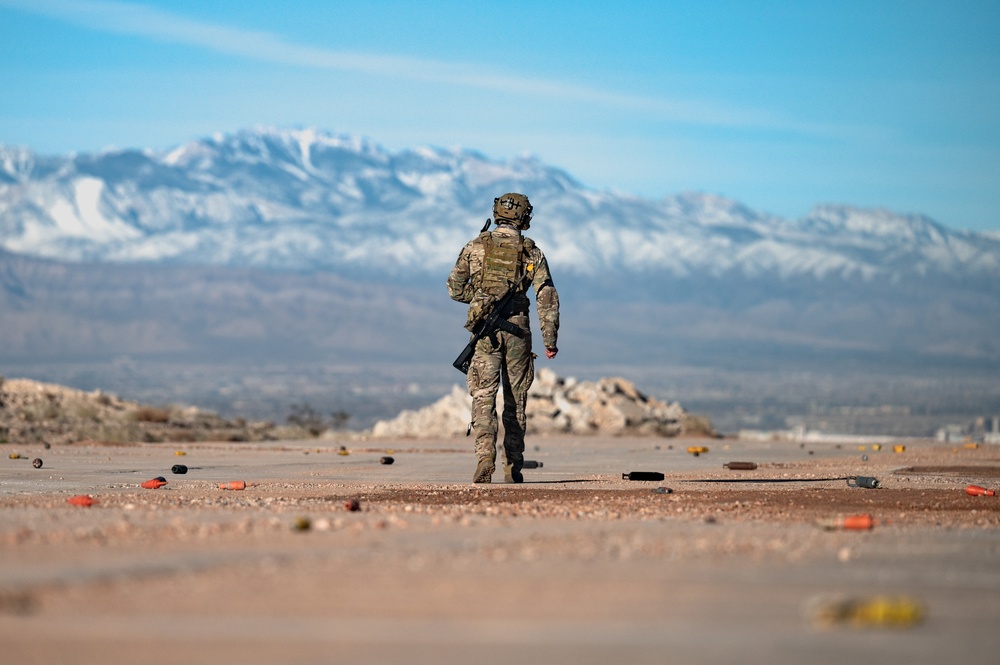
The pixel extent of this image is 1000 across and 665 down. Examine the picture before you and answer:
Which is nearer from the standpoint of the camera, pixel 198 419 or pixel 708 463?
pixel 708 463

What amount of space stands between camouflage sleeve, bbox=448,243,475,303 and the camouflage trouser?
59 cm

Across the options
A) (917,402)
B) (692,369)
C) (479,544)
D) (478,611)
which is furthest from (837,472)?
(692,369)

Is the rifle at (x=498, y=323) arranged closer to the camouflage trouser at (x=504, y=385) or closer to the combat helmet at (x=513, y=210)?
the camouflage trouser at (x=504, y=385)

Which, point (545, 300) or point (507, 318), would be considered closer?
point (507, 318)

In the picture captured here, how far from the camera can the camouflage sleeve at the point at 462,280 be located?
1516 centimetres

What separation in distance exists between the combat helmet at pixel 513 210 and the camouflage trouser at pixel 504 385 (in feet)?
3.08

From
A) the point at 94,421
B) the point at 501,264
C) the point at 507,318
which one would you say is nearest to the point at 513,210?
the point at 501,264

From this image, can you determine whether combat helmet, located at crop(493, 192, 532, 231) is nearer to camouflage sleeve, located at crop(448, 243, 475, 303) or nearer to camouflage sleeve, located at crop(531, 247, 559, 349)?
camouflage sleeve, located at crop(531, 247, 559, 349)

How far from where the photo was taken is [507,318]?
14.9 m

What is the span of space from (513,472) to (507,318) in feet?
4.56

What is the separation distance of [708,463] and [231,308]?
6695 inches

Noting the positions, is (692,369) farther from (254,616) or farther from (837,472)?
(254,616)

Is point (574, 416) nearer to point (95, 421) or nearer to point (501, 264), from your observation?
point (95, 421)

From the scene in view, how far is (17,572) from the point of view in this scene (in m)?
6.88
